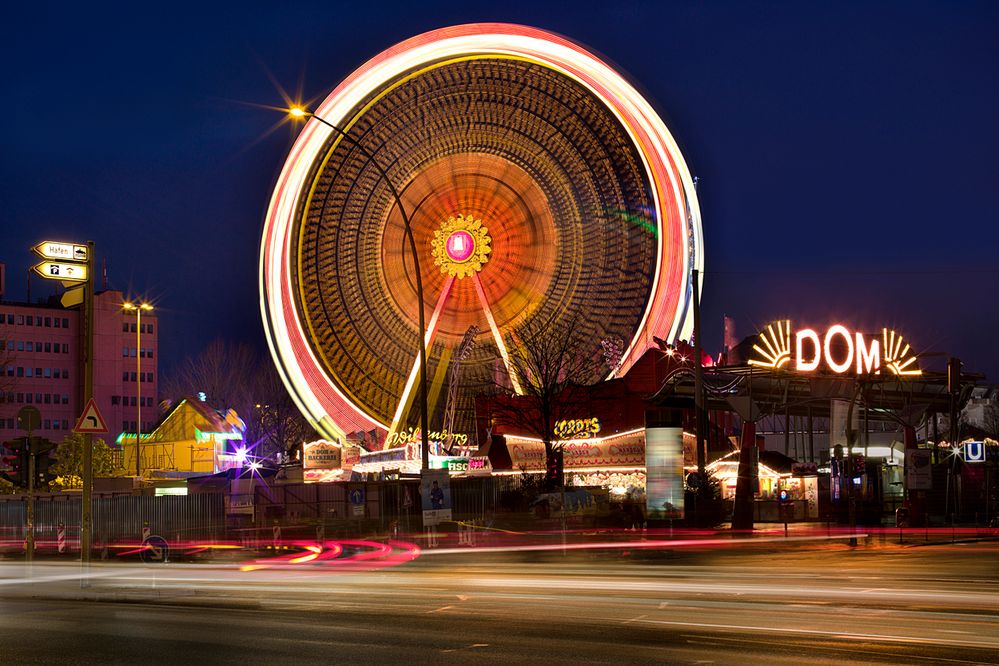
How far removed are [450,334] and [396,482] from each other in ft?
42.9

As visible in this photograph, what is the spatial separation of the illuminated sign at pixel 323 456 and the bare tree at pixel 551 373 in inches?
352

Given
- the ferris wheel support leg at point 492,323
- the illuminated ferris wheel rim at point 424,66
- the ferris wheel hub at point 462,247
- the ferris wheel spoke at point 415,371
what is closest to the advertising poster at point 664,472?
the illuminated ferris wheel rim at point 424,66

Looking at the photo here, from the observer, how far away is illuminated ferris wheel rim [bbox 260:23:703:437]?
46844 millimetres

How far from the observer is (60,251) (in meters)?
24.1

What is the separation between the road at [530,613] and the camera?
12.0 m

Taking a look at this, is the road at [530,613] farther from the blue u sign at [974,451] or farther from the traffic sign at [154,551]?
the blue u sign at [974,451]

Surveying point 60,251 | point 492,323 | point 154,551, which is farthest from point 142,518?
point 492,323

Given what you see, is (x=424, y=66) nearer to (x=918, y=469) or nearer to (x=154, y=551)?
(x=154, y=551)

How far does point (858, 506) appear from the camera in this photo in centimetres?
4200

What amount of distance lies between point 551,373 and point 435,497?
26145 millimetres

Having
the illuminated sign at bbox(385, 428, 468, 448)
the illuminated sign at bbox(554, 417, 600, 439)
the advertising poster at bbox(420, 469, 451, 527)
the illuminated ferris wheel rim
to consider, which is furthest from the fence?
the illuminated sign at bbox(554, 417, 600, 439)

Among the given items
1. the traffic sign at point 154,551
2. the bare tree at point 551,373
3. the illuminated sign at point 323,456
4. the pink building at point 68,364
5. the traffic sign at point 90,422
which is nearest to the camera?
the traffic sign at point 90,422

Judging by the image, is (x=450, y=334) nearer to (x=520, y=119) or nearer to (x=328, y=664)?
(x=520, y=119)

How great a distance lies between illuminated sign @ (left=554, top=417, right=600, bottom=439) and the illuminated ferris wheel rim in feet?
29.1
